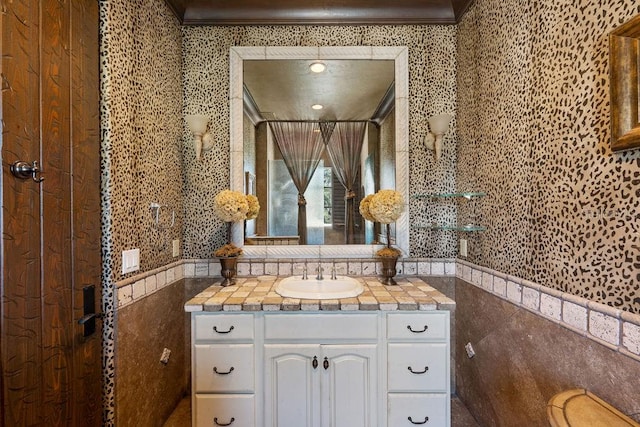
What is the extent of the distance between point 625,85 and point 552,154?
39cm

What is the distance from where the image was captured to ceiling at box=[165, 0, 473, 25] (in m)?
2.15

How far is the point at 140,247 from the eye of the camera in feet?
5.63

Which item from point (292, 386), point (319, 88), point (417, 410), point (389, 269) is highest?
point (319, 88)

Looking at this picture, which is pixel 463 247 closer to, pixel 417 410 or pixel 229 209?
pixel 417 410

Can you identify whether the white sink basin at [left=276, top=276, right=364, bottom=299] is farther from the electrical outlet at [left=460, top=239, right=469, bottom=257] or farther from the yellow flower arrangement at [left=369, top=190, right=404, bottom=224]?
the electrical outlet at [left=460, top=239, right=469, bottom=257]

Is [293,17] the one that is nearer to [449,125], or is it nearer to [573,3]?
[449,125]

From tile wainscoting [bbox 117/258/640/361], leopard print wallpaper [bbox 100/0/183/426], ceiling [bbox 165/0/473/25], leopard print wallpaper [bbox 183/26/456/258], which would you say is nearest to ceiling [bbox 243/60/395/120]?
leopard print wallpaper [bbox 183/26/456/258]

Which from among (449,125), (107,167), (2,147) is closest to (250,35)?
(107,167)

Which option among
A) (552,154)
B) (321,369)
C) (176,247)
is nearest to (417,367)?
(321,369)

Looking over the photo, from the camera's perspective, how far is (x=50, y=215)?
115 cm

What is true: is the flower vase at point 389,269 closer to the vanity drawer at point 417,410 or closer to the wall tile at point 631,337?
the vanity drawer at point 417,410

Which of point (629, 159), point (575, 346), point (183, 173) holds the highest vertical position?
point (183, 173)

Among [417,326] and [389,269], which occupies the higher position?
[389,269]

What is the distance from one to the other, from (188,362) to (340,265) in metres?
1.32
